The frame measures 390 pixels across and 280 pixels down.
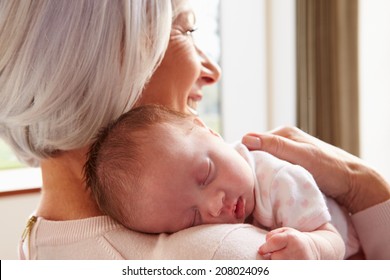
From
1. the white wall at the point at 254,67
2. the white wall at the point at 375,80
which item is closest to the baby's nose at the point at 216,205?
the white wall at the point at 375,80

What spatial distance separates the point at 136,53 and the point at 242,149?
1.01 feet

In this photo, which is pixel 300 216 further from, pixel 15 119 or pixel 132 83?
pixel 15 119

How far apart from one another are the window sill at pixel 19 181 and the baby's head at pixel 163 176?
6.81ft

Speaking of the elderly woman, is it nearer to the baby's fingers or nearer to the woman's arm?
the baby's fingers

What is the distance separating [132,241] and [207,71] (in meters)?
0.64

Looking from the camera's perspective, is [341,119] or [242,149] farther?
[341,119]

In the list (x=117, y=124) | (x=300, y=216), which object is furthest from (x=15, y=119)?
(x=300, y=216)

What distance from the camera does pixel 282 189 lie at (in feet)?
3.45

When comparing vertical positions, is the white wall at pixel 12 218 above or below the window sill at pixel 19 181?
below

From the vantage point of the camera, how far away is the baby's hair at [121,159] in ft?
3.34

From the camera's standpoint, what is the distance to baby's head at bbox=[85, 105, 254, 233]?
1.01m

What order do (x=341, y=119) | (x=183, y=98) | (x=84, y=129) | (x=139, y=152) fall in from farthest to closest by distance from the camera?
(x=341, y=119), (x=183, y=98), (x=84, y=129), (x=139, y=152)

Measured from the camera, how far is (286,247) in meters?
0.88

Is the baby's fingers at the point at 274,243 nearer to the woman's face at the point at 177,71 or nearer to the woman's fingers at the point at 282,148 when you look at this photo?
the woman's fingers at the point at 282,148
